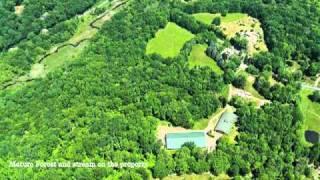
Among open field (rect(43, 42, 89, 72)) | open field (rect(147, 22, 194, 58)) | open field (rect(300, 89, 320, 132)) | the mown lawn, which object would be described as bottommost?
open field (rect(300, 89, 320, 132))

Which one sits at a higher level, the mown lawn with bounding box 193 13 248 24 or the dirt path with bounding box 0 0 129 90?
the mown lawn with bounding box 193 13 248 24

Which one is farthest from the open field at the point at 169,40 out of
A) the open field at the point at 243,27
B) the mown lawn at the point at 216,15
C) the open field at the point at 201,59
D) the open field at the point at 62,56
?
the open field at the point at 62,56

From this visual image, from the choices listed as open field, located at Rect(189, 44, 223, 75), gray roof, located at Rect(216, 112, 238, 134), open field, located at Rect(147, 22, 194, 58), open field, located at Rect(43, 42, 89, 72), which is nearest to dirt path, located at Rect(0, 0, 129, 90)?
open field, located at Rect(43, 42, 89, 72)

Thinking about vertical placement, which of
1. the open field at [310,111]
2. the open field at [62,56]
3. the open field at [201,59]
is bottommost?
the open field at [310,111]

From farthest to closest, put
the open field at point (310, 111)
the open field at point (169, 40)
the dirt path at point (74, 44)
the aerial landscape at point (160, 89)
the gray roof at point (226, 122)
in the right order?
1. the open field at point (169, 40)
2. the dirt path at point (74, 44)
3. the open field at point (310, 111)
4. the gray roof at point (226, 122)
5. the aerial landscape at point (160, 89)

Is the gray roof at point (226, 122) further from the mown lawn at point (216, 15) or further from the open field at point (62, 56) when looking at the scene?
the open field at point (62, 56)

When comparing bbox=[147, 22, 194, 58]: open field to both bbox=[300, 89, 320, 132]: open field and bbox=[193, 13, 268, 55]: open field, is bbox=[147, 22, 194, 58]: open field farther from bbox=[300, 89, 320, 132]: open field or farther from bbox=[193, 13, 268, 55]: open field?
bbox=[300, 89, 320, 132]: open field

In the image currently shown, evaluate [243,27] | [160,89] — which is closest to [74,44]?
[160,89]
